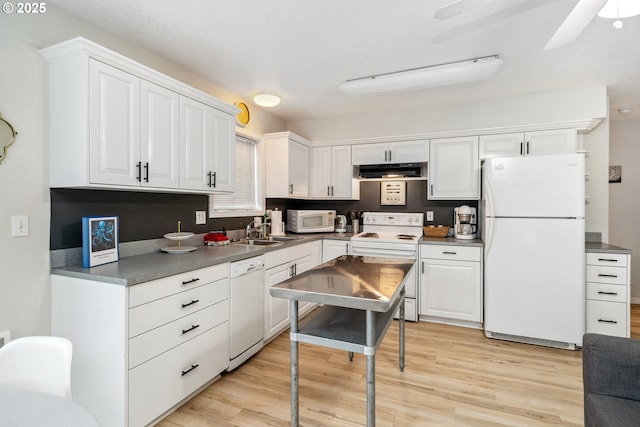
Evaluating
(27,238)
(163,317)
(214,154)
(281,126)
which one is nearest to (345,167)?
(281,126)

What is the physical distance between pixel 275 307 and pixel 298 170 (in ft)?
5.96

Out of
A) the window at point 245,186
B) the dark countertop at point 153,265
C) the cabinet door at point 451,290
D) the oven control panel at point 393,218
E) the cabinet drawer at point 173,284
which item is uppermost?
the window at point 245,186

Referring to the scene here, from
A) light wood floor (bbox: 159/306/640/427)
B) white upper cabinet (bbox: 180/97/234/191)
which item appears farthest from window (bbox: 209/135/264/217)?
light wood floor (bbox: 159/306/640/427)

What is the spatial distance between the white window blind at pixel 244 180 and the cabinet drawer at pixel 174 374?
1.55 meters

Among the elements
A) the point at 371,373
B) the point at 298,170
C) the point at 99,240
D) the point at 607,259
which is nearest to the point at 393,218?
the point at 298,170

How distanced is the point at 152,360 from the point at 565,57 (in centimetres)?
368

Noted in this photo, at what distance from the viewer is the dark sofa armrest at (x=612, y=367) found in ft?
4.49

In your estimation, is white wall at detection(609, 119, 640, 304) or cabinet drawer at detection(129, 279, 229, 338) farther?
white wall at detection(609, 119, 640, 304)

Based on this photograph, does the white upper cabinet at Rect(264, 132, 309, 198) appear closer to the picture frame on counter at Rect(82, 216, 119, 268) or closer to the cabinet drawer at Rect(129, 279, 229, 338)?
the cabinet drawer at Rect(129, 279, 229, 338)

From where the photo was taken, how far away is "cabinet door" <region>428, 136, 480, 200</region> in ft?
11.8

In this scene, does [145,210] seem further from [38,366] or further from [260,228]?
[38,366]

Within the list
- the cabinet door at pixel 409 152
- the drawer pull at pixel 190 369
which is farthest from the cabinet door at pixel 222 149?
the cabinet door at pixel 409 152

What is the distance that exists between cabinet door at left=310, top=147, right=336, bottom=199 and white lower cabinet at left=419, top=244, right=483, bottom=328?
1500mm

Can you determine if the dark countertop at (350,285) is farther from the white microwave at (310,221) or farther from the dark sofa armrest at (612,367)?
the white microwave at (310,221)
